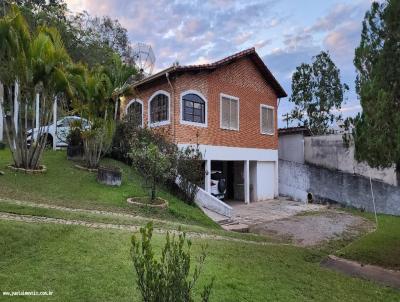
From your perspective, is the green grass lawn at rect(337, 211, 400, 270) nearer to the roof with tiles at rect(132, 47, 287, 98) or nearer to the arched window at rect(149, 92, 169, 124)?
the arched window at rect(149, 92, 169, 124)

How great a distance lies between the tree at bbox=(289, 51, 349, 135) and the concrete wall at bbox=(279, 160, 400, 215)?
658cm

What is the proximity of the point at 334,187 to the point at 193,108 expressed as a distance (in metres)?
9.05

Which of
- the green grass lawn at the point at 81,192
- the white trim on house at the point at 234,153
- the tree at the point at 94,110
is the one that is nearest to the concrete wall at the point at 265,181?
the white trim on house at the point at 234,153

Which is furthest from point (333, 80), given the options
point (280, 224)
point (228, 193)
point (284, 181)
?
point (280, 224)

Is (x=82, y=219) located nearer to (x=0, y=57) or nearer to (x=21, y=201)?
(x=21, y=201)

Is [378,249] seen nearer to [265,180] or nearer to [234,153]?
[234,153]

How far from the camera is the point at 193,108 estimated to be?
16.8m

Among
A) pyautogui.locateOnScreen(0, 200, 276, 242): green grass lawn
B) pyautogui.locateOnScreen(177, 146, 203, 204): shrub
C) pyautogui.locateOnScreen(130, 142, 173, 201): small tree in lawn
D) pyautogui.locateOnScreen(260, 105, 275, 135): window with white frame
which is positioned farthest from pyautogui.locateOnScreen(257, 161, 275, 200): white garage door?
pyautogui.locateOnScreen(0, 200, 276, 242): green grass lawn

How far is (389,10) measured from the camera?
784 cm

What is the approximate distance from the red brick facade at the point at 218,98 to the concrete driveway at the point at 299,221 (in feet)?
11.6

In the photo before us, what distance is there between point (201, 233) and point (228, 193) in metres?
11.7

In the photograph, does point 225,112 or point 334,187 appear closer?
point 225,112

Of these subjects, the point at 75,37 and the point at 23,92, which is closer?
the point at 23,92

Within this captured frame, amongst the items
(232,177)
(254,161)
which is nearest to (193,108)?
(254,161)
